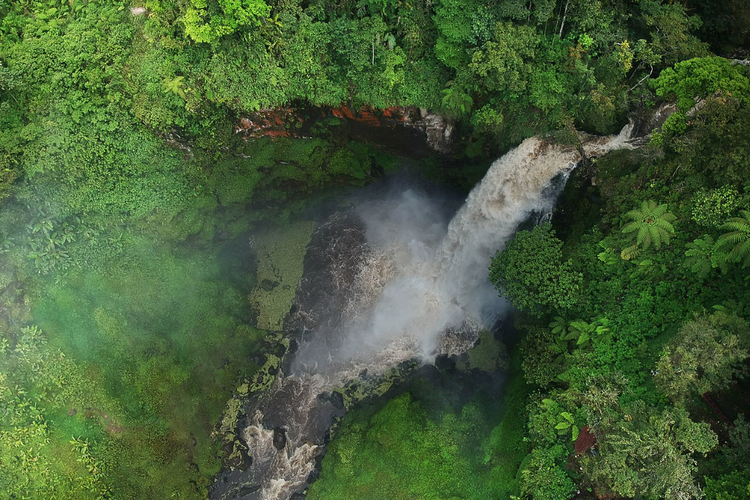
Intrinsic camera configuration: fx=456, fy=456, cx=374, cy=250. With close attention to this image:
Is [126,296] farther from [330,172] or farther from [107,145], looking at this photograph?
[330,172]

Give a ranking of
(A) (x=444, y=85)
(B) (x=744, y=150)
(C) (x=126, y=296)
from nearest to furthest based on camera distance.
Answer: (B) (x=744, y=150) → (A) (x=444, y=85) → (C) (x=126, y=296)

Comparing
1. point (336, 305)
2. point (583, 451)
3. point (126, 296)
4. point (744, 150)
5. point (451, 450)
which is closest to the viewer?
point (744, 150)

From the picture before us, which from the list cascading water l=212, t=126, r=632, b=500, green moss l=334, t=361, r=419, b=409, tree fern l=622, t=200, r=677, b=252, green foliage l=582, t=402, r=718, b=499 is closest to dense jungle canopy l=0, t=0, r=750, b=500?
tree fern l=622, t=200, r=677, b=252

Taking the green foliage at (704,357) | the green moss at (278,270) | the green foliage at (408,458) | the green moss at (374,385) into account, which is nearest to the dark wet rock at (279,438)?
the green foliage at (408,458)

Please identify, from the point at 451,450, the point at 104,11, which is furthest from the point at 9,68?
the point at 451,450

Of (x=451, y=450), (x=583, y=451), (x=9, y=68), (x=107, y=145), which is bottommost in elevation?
(x=451, y=450)

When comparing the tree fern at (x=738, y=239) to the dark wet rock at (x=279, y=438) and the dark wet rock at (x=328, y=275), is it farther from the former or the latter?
the dark wet rock at (x=279, y=438)
